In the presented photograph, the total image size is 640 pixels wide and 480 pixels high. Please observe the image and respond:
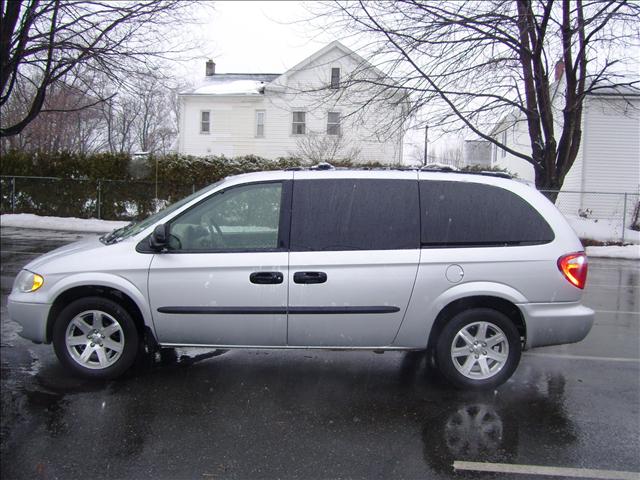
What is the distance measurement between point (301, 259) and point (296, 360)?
1359 millimetres

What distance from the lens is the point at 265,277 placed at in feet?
14.5

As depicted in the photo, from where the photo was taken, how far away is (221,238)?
4.67m

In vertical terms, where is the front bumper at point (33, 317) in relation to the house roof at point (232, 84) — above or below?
below

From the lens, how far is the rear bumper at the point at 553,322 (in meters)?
4.47

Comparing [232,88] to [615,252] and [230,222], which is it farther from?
[230,222]

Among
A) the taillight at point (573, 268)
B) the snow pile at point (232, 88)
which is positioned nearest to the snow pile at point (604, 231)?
the taillight at point (573, 268)

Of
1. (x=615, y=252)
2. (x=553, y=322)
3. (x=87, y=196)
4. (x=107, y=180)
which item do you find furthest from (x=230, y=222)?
(x=87, y=196)

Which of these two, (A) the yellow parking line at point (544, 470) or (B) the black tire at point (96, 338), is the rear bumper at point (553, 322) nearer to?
(A) the yellow parking line at point (544, 470)

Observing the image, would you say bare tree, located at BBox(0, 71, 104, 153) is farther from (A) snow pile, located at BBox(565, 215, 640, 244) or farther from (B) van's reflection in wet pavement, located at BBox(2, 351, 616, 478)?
(A) snow pile, located at BBox(565, 215, 640, 244)

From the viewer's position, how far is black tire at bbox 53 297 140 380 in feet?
14.9

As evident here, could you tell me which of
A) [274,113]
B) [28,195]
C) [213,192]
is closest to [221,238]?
[213,192]

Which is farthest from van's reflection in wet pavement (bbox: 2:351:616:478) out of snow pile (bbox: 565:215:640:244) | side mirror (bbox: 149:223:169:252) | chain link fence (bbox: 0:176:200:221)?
chain link fence (bbox: 0:176:200:221)

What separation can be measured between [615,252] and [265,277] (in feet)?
48.0

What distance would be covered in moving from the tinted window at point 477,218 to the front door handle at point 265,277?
123 centimetres
